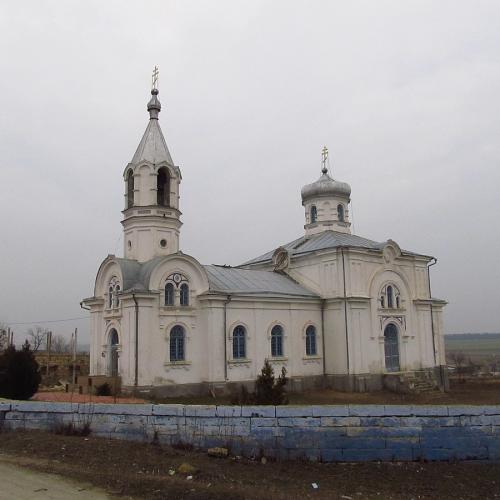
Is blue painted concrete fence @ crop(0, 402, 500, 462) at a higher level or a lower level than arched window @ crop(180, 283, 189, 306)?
lower

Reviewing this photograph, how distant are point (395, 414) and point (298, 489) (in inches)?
108

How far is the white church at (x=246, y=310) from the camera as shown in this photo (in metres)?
21.1

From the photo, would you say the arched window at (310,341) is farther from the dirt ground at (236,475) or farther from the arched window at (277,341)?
the dirt ground at (236,475)

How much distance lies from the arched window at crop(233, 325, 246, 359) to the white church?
43 mm

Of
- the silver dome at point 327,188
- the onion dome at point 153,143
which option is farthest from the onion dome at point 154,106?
the silver dome at point 327,188

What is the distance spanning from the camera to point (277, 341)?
24.6 m

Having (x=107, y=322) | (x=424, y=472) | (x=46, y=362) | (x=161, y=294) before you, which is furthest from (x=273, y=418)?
(x=46, y=362)

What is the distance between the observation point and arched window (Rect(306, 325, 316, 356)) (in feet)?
84.7

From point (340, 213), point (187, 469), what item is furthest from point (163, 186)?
point (187, 469)

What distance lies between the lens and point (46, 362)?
3466cm

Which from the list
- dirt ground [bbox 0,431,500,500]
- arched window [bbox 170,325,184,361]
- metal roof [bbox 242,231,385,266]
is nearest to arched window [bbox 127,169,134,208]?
arched window [bbox 170,325,184,361]

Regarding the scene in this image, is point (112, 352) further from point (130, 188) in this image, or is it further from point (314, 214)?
point (314, 214)

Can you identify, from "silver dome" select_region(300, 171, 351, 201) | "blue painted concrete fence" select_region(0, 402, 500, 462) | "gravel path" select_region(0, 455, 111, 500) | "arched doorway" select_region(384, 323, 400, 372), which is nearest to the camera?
"gravel path" select_region(0, 455, 111, 500)

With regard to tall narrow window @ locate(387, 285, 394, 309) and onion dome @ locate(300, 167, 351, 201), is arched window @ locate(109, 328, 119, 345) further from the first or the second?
onion dome @ locate(300, 167, 351, 201)
